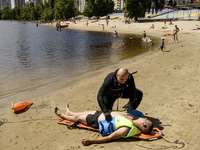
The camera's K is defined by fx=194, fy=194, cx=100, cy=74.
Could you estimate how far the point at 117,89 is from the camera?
5.06m

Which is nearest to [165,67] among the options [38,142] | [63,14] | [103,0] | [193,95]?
[193,95]

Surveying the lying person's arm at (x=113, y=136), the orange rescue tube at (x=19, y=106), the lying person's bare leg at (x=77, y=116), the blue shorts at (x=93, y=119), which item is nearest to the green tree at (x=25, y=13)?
the orange rescue tube at (x=19, y=106)

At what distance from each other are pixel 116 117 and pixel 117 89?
28.4 inches

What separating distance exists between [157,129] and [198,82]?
15.6 feet

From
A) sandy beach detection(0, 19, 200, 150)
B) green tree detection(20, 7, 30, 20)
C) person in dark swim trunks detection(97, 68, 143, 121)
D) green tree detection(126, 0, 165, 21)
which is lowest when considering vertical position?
sandy beach detection(0, 19, 200, 150)

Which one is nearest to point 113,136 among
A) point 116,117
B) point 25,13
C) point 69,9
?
point 116,117

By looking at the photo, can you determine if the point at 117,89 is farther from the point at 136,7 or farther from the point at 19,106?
the point at 136,7

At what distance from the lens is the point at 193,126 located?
5.20 m

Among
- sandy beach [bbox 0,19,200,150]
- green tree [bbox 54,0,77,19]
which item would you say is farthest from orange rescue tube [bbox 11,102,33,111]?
green tree [bbox 54,0,77,19]

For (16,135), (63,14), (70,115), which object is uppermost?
(63,14)

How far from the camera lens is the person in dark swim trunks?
181 inches

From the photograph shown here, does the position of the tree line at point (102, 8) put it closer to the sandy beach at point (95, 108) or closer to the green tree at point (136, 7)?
the green tree at point (136, 7)

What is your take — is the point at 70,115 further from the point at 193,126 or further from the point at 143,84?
the point at 143,84

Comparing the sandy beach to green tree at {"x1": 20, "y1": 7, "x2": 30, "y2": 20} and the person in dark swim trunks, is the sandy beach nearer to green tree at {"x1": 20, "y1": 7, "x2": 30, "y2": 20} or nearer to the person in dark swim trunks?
the person in dark swim trunks
